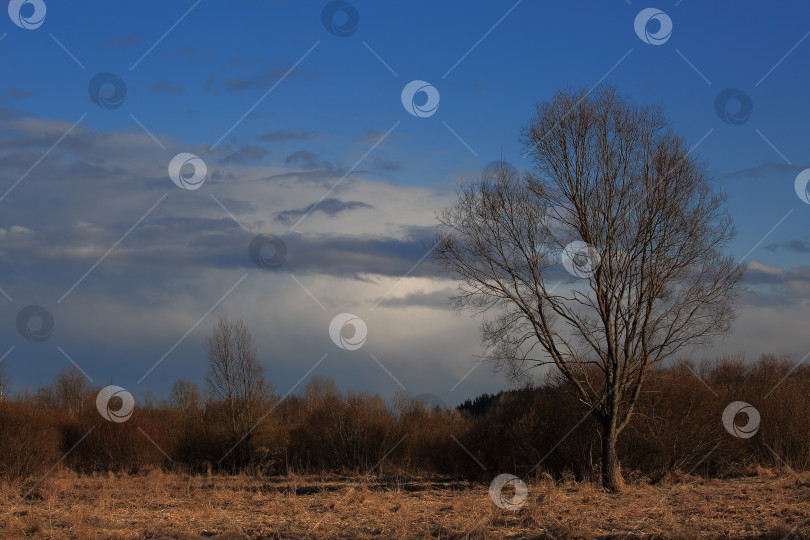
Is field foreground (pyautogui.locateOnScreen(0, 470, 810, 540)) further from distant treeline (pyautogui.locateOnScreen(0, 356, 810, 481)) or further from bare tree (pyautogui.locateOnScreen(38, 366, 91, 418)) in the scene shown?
bare tree (pyautogui.locateOnScreen(38, 366, 91, 418))

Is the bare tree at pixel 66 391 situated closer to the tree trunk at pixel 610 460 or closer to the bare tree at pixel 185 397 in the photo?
the bare tree at pixel 185 397

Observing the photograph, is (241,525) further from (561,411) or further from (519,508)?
(561,411)

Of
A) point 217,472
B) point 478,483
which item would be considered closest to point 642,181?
point 478,483

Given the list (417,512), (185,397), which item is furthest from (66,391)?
(417,512)

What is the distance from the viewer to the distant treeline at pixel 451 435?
75.4 ft

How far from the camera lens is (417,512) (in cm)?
1561

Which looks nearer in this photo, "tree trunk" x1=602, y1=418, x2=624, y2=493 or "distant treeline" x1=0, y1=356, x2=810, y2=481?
"tree trunk" x1=602, y1=418, x2=624, y2=493

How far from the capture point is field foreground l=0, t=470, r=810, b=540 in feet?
41.7

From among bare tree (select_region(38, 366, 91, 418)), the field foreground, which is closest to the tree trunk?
the field foreground

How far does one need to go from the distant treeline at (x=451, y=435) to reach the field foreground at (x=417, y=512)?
222 centimetres

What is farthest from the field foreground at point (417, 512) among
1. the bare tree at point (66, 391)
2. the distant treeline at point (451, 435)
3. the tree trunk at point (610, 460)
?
the bare tree at point (66, 391)

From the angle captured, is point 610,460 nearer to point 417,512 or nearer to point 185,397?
point 417,512

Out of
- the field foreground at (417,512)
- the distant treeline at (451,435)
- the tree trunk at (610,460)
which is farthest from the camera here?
the distant treeline at (451,435)

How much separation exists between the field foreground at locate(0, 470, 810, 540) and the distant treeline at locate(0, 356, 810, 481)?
222cm
